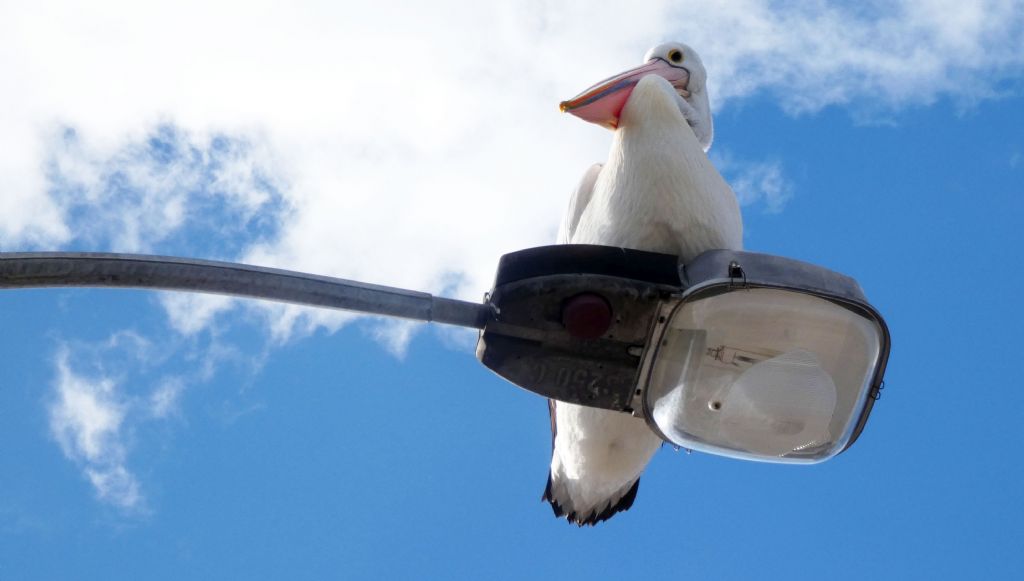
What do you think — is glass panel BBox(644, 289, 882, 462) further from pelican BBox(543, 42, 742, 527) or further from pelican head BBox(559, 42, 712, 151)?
pelican head BBox(559, 42, 712, 151)

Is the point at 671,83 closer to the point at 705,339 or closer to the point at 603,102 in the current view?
the point at 603,102

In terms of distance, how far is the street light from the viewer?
2.97 m

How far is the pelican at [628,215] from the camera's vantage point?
385 cm

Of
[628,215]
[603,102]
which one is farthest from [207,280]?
[603,102]

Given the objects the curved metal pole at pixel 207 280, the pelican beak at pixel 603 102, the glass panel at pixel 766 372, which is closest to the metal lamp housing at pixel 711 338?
the glass panel at pixel 766 372

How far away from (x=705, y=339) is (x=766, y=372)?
181 mm

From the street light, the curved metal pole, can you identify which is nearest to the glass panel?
the street light

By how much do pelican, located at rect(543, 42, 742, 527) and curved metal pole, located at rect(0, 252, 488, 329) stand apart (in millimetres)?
1221

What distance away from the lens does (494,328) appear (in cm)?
300

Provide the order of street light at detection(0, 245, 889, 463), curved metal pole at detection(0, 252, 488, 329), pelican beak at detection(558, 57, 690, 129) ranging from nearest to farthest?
curved metal pole at detection(0, 252, 488, 329) < street light at detection(0, 245, 889, 463) < pelican beak at detection(558, 57, 690, 129)

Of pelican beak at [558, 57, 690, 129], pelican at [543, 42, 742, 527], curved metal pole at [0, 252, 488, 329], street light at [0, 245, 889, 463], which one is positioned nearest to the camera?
curved metal pole at [0, 252, 488, 329]

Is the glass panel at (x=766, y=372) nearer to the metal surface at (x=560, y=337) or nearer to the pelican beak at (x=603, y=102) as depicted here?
the metal surface at (x=560, y=337)

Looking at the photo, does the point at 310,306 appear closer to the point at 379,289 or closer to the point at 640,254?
the point at 379,289

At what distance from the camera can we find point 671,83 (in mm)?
5707
